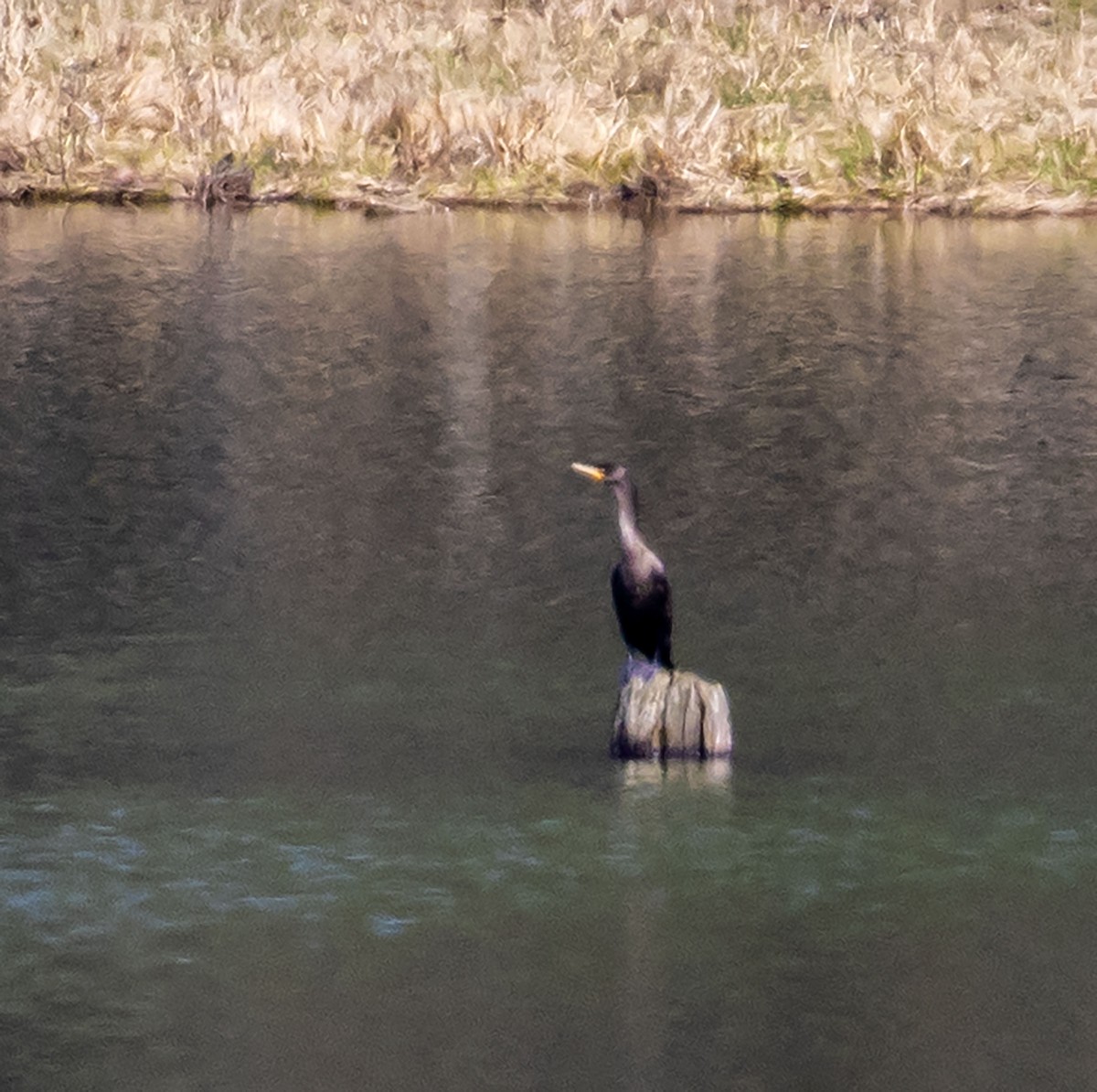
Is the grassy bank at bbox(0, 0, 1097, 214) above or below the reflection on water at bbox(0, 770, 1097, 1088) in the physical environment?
above

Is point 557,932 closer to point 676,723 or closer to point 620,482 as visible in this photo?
point 676,723

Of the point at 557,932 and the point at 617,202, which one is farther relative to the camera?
the point at 617,202

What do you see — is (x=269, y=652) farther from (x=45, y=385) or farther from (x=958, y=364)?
(x=958, y=364)

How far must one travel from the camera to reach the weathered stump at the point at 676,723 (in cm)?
1206

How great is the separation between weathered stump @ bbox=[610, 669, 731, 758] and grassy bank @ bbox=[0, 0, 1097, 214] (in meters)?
15.9

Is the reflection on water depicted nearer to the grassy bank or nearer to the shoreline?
the shoreline

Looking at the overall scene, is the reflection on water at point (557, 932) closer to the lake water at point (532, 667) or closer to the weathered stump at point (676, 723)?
the lake water at point (532, 667)

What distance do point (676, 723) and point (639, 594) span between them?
1.94 ft

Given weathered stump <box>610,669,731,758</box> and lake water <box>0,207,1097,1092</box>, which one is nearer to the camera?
lake water <box>0,207,1097,1092</box>

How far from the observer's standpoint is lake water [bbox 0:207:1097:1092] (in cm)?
934

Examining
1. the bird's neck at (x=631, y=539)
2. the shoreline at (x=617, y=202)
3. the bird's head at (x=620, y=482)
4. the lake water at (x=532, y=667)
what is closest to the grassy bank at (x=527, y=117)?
the shoreline at (x=617, y=202)

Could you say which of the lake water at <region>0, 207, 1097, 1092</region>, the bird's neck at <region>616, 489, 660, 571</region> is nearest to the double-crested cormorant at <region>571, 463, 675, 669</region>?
the bird's neck at <region>616, 489, 660, 571</region>

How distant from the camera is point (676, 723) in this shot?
39.7ft

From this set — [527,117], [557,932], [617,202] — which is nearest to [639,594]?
[557,932]
